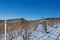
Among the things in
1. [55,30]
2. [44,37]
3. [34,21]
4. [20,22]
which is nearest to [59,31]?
[55,30]

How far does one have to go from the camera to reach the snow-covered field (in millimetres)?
6627

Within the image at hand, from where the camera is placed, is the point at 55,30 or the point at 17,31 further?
the point at 17,31

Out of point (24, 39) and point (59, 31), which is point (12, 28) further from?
point (59, 31)

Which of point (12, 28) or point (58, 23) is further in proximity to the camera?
point (12, 28)

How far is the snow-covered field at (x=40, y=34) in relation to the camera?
663 centimetres

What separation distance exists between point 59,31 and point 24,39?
4.45 ft

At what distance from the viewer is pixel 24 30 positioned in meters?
7.21

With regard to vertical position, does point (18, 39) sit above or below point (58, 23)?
below

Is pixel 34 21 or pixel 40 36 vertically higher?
pixel 34 21

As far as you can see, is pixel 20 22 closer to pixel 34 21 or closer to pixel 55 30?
pixel 34 21

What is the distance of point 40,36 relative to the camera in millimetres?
6770

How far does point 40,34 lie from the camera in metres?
6.82

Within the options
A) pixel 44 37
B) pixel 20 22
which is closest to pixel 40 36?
pixel 44 37

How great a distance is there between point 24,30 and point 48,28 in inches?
38.1
